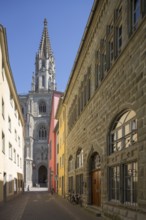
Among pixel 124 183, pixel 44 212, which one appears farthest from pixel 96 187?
pixel 124 183

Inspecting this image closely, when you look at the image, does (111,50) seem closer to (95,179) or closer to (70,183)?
(95,179)

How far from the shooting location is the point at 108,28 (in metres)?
17.8

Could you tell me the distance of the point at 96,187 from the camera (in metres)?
21.1

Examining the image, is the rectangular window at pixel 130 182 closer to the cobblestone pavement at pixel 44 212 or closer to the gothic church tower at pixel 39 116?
the cobblestone pavement at pixel 44 212

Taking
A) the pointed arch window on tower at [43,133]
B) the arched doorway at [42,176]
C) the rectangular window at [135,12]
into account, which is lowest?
the arched doorway at [42,176]

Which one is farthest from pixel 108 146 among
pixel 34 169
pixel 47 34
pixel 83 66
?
pixel 47 34

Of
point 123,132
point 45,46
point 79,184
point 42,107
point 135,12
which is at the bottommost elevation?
point 79,184

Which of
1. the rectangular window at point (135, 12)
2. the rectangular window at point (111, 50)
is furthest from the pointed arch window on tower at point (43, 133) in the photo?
the rectangular window at point (135, 12)

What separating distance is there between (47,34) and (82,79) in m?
92.2

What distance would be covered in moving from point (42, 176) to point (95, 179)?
75855 millimetres

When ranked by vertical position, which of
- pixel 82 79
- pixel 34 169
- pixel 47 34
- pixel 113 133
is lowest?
pixel 34 169

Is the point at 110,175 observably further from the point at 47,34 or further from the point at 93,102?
the point at 47,34

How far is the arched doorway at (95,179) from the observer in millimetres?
20478

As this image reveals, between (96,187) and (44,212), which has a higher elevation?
(96,187)
